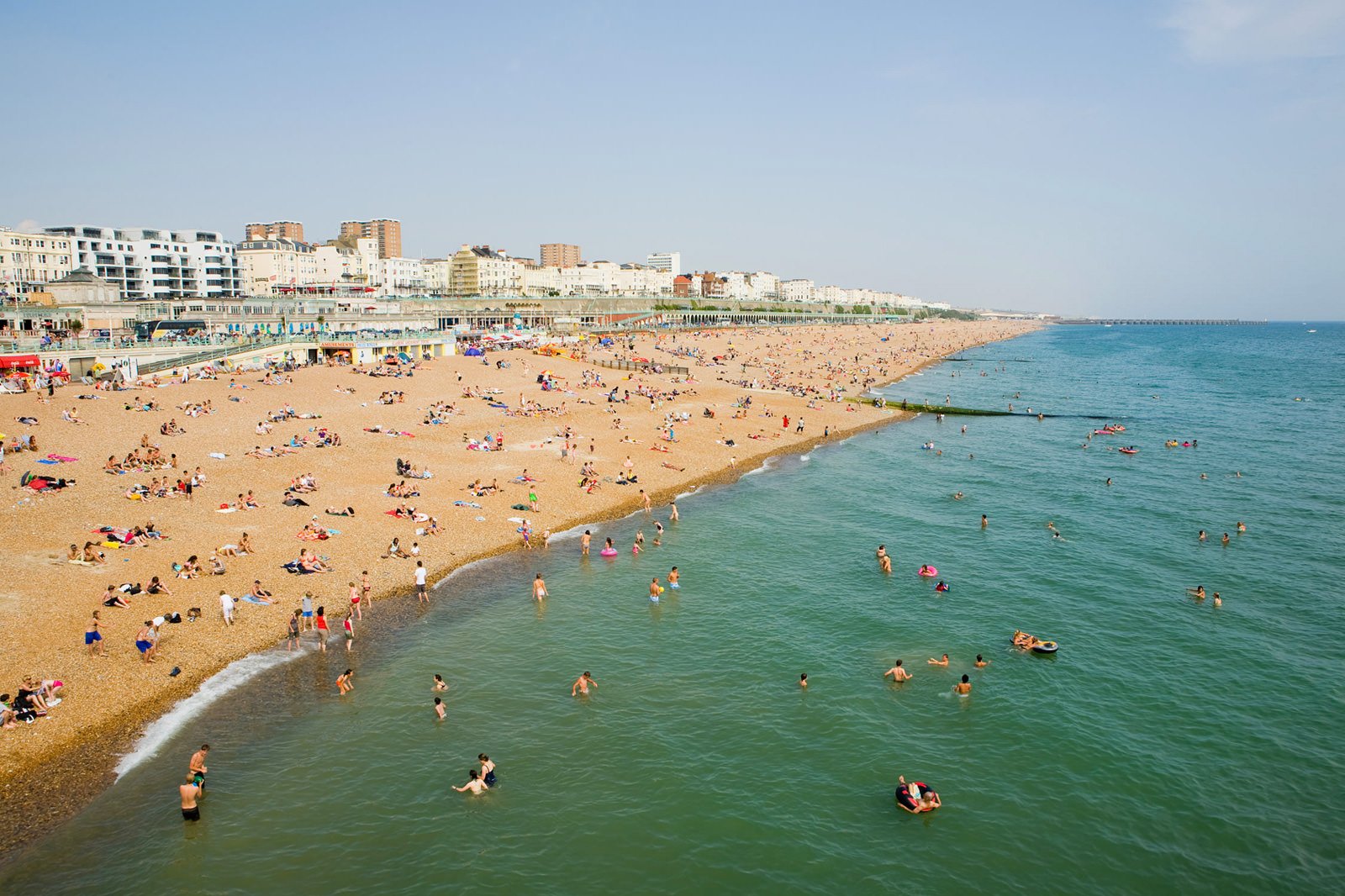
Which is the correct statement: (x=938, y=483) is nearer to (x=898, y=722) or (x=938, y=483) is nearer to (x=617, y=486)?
(x=617, y=486)

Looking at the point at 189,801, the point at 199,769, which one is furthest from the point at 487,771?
the point at 199,769

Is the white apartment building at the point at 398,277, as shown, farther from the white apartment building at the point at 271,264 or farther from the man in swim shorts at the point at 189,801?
the man in swim shorts at the point at 189,801

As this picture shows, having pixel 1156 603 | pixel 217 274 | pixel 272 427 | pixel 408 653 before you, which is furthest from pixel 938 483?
pixel 217 274

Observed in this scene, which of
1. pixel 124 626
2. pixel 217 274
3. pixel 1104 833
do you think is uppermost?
pixel 217 274

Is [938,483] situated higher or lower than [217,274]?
lower

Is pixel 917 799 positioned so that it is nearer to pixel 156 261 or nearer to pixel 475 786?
pixel 475 786

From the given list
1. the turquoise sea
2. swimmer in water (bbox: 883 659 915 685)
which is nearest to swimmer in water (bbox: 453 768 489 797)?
the turquoise sea
